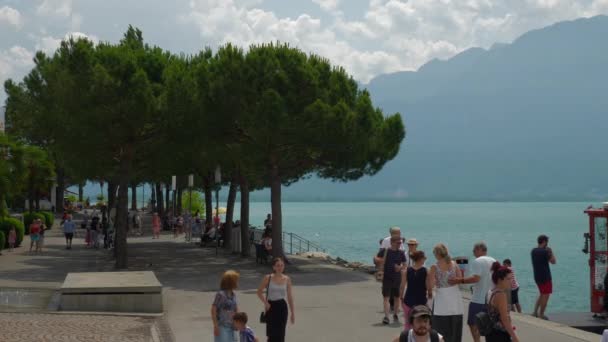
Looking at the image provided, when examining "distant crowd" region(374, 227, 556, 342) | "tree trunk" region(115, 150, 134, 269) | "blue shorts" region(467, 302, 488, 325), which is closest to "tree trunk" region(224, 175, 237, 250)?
"tree trunk" region(115, 150, 134, 269)

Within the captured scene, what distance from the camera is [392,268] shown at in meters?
13.6

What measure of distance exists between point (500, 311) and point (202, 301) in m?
10.3

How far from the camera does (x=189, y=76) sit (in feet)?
85.6

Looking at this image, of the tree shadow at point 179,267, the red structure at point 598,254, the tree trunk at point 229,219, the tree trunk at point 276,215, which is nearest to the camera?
the red structure at point 598,254

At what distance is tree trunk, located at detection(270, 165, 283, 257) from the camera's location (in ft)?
85.5

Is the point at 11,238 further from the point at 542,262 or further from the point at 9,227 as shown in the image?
the point at 542,262

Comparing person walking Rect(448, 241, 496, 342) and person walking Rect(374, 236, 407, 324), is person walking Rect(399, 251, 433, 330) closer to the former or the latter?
person walking Rect(448, 241, 496, 342)

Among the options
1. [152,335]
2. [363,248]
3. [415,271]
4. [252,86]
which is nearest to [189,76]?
[252,86]

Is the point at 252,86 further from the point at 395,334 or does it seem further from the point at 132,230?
the point at 132,230

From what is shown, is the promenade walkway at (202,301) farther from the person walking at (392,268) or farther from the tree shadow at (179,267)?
the person walking at (392,268)

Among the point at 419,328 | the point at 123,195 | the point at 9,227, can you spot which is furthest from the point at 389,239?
the point at 9,227

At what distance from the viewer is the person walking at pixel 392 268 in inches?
526

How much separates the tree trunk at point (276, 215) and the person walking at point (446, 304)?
54.0ft

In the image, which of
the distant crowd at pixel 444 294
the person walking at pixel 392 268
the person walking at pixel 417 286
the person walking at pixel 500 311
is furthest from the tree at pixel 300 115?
the person walking at pixel 500 311
